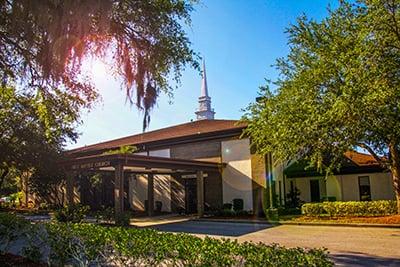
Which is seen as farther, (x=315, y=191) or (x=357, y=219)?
(x=315, y=191)

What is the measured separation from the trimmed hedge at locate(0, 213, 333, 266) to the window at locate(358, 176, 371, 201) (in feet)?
81.0

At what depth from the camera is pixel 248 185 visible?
2545 centimetres

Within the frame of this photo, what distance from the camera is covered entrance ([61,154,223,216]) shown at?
65.3 ft

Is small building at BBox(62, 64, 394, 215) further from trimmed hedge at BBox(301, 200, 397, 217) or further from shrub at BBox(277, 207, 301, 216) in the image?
trimmed hedge at BBox(301, 200, 397, 217)

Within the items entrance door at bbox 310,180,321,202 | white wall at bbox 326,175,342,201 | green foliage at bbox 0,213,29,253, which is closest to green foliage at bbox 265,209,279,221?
white wall at bbox 326,175,342,201

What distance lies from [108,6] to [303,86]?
1339 cm

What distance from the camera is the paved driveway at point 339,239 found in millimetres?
10345

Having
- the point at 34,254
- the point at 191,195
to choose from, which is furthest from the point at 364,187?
the point at 34,254

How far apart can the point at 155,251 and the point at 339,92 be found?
13.5 meters

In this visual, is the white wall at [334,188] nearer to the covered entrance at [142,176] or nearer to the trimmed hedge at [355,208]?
the trimmed hedge at [355,208]

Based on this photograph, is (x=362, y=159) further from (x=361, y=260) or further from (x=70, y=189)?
(x=70, y=189)

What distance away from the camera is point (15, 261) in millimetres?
8711

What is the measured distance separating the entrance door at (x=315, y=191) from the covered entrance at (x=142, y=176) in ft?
29.1

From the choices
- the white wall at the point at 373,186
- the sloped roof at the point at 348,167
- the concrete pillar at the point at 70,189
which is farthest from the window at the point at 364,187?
the concrete pillar at the point at 70,189
